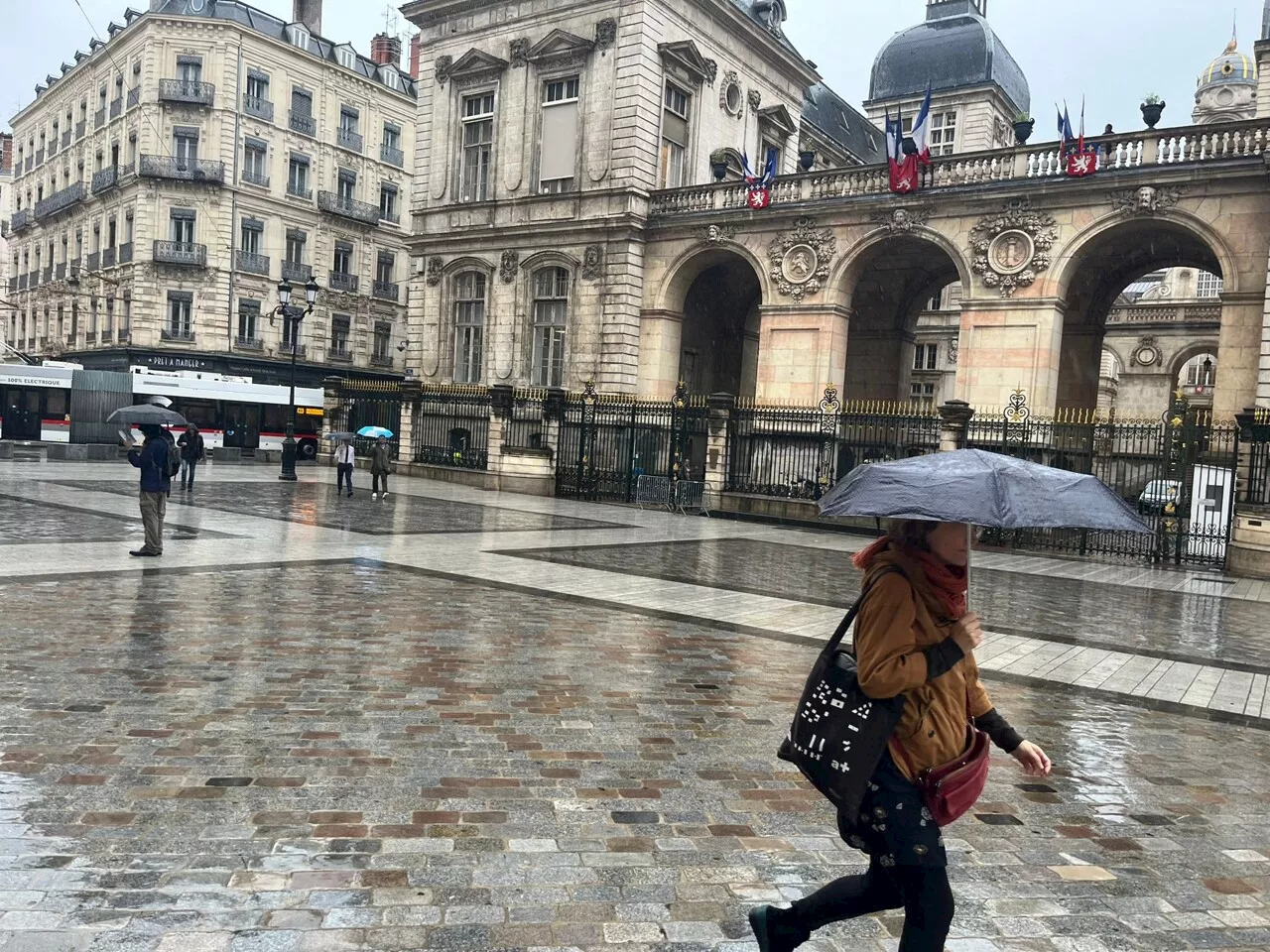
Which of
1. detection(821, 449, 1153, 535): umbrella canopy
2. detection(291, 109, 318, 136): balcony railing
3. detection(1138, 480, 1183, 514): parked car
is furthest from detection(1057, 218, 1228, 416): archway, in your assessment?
detection(291, 109, 318, 136): balcony railing

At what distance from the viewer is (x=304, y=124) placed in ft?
154

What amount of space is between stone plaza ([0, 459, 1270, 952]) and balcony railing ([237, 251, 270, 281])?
36.8 metres

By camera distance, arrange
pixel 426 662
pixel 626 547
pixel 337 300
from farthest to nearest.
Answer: pixel 337 300, pixel 626 547, pixel 426 662

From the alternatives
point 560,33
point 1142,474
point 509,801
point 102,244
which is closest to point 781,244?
point 560,33

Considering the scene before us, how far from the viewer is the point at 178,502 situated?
58.6 feet

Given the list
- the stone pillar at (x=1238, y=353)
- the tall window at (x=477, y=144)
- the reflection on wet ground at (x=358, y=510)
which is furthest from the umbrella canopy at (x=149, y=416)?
the stone pillar at (x=1238, y=353)

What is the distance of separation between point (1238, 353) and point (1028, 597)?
44.8ft

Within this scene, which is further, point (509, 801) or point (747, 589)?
point (747, 589)

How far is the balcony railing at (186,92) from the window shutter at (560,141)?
20.3m

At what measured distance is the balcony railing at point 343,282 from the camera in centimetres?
4862

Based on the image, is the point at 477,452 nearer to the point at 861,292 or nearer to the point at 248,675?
the point at 861,292

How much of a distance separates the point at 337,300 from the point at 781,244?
1124 inches

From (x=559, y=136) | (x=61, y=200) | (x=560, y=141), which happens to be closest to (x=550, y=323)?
(x=560, y=141)

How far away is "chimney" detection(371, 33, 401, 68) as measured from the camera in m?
54.1
